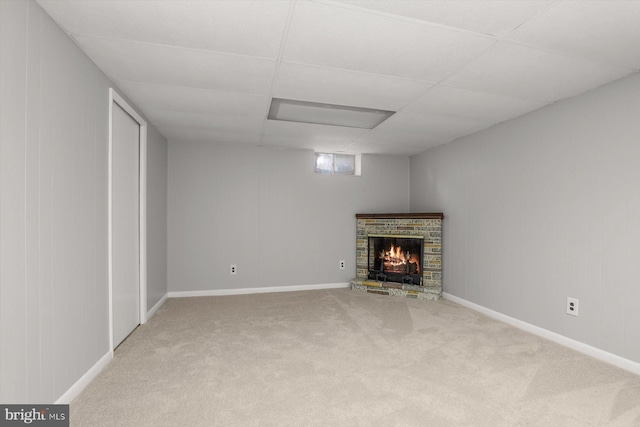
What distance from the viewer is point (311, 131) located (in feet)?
12.8

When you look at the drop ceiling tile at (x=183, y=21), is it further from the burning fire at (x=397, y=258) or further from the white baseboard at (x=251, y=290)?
the burning fire at (x=397, y=258)

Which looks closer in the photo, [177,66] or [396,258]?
[177,66]

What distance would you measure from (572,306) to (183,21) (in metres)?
3.65

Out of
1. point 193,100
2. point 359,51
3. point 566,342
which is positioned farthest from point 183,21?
point 566,342

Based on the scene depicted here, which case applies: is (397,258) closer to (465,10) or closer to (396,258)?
(396,258)

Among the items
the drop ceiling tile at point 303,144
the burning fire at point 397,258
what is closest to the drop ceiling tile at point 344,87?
the drop ceiling tile at point 303,144

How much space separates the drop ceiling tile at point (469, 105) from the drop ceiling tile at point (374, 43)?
43 cm

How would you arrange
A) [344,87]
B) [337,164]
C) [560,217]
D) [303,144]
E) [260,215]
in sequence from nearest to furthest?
[344,87] < [560,217] < [303,144] < [260,215] < [337,164]

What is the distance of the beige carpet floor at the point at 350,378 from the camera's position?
1746 millimetres

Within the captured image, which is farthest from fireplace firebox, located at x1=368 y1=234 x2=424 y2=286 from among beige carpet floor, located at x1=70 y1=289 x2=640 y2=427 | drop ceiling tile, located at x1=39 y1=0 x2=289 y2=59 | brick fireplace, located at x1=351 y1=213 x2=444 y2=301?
drop ceiling tile, located at x1=39 y1=0 x2=289 y2=59

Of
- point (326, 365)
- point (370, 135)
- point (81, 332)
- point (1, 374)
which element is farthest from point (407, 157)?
point (1, 374)

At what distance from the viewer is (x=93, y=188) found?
2.18 meters

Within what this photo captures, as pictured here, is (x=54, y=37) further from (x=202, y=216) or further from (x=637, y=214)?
(x=637, y=214)

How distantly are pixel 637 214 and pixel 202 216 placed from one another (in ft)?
15.1
